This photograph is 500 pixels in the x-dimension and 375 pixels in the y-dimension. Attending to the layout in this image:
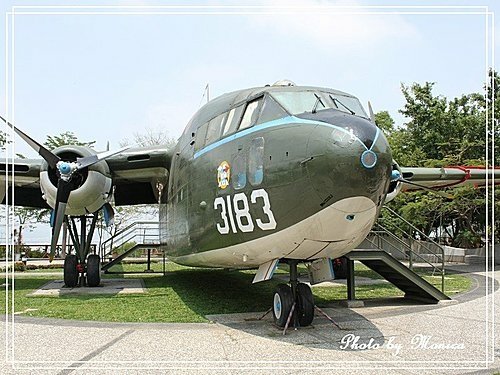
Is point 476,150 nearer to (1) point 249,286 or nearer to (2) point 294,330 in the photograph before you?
(1) point 249,286

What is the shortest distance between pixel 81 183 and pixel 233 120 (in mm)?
6994

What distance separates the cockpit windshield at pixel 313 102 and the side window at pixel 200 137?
2306 millimetres

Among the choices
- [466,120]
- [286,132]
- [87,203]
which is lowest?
[87,203]

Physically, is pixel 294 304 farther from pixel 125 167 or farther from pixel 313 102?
pixel 125 167

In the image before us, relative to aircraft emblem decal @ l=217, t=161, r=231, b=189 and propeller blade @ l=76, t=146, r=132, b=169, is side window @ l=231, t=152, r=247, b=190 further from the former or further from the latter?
propeller blade @ l=76, t=146, r=132, b=169

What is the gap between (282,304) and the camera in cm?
899

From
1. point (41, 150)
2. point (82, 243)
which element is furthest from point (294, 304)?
point (82, 243)

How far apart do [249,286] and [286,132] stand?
361 inches

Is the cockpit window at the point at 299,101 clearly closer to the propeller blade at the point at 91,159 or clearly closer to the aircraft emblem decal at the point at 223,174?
the aircraft emblem decal at the point at 223,174

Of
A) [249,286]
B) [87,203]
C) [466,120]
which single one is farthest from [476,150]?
[87,203]

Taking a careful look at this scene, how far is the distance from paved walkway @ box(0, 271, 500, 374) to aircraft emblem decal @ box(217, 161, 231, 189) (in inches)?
101

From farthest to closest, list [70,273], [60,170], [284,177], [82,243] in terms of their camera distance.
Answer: [82,243], [70,273], [60,170], [284,177]

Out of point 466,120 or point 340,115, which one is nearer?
point 340,115

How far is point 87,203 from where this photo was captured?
14.7 meters
